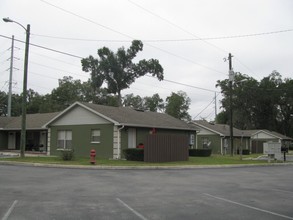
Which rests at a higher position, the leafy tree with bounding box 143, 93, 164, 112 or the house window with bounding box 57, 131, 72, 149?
the leafy tree with bounding box 143, 93, 164, 112

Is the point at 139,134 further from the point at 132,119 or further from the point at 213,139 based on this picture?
the point at 213,139

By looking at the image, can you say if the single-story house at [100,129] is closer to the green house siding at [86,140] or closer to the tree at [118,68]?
the green house siding at [86,140]

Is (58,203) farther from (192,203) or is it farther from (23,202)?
(192,203)

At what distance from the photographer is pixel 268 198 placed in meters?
11.5

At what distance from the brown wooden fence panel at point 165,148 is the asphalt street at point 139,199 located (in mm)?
10436

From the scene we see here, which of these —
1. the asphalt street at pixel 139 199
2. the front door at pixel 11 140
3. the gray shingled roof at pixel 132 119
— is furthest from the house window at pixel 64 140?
the asphalt street at pixel 139 199

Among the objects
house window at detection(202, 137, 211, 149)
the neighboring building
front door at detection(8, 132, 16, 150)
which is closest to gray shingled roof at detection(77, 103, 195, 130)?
the neighboring building

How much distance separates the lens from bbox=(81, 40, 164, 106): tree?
6194cm

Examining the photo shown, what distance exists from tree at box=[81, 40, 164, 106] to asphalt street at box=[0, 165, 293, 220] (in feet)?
154

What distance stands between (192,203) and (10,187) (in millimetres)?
6166

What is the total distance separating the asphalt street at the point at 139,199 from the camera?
8.76 m

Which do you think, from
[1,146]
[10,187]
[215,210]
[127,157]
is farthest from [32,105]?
[215,210]

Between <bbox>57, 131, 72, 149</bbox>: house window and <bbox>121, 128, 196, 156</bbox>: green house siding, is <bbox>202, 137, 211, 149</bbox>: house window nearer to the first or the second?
<bbox>121, 128, 196, 156</bbox>: green house siding

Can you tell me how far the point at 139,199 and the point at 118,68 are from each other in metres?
52.3
